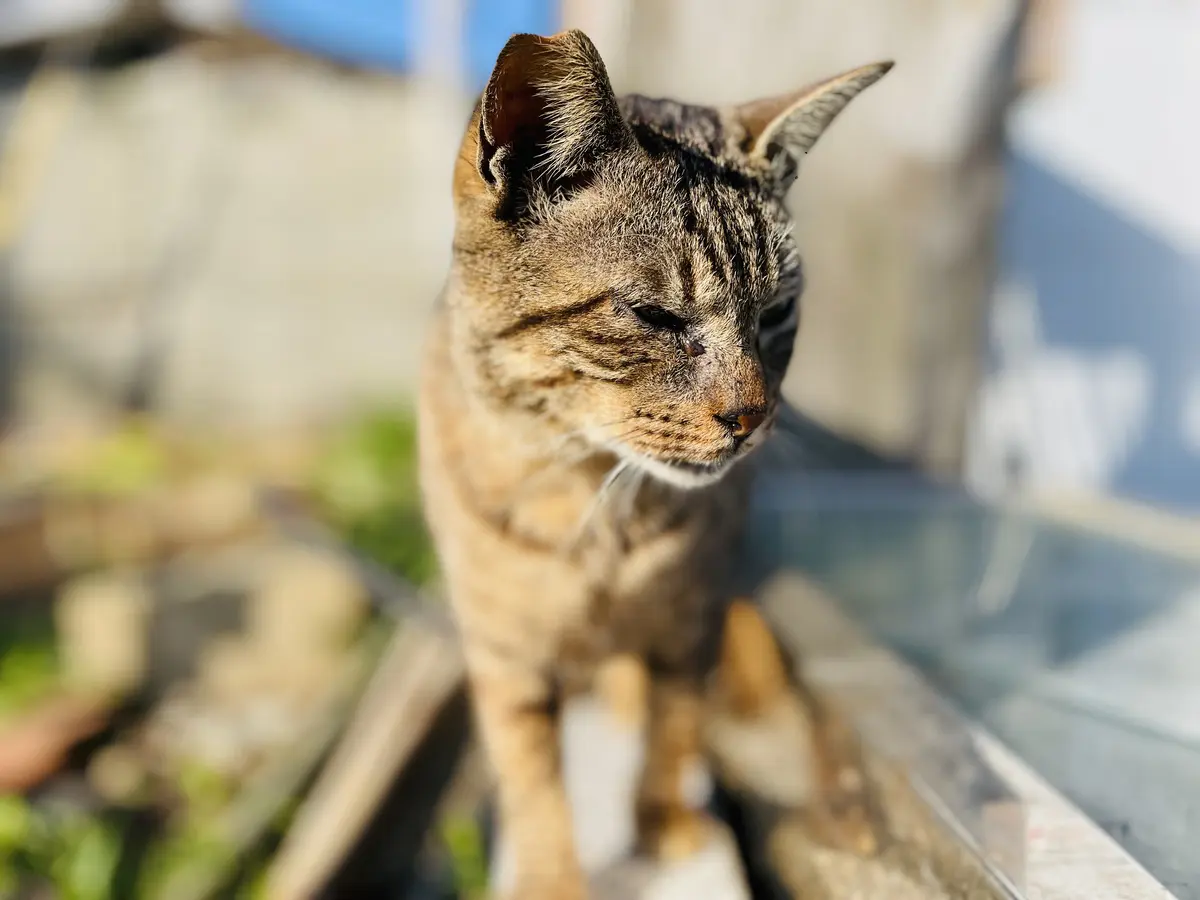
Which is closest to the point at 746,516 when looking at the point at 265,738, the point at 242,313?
the point at 265,738

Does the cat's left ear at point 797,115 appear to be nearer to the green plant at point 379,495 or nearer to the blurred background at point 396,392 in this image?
the blurred background at point 396,392

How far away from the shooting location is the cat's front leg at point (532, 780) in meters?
1.03

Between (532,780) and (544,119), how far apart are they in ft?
2.48

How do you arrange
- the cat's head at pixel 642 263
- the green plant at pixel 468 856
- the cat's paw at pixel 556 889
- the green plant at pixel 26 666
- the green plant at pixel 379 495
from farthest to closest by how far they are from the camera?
1. the green plant at pixel 379 495
2. the green plant at pixel 26 666
3. the green plant at pixel 468 856
4. the cat's paw at pixel 556 889
5. the cat's head at pixel 642 263

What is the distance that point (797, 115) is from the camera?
787 mm

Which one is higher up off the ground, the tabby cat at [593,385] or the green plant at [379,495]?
the tabby cat at [593,385]

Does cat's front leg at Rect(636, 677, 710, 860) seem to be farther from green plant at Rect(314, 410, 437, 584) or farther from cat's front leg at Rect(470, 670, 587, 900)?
green plant at Rect(314, 410, 437, 584)

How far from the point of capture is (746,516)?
1.13 meters

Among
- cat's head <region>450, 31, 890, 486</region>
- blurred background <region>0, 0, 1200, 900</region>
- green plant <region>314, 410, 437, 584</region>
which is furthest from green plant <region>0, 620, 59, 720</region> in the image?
cat's head <region>450, 31, 890, 486</region>

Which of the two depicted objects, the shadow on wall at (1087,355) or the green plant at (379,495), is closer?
the shadow on wall at (1087,355)

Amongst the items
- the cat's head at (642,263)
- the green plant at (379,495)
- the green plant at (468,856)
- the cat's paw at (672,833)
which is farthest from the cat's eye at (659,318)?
the green plant at (379,495)

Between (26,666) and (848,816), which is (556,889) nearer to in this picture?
(848,816)

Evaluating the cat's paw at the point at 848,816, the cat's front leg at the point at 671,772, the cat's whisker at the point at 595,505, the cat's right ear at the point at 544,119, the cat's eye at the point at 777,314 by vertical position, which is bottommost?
the cat's front leg at the point at 671,772

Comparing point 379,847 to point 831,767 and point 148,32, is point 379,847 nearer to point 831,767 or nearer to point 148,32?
point 831,767
